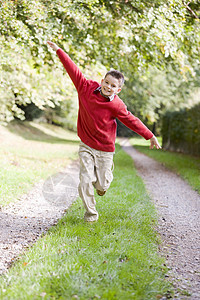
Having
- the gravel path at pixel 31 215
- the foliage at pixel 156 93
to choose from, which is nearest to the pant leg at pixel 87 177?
the gravel path at pixel 31 215

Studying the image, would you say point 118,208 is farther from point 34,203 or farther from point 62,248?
point 62,248

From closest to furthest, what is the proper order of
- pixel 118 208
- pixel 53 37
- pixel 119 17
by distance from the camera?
pixel 118 208, pixel 53 37, pixel 119 17

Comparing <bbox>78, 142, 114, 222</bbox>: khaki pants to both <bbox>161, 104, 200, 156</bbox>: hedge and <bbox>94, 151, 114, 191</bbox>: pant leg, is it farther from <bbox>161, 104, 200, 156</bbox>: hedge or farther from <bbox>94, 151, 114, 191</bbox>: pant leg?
<bbox>161, 104, 200, 156</bbox>: hedge

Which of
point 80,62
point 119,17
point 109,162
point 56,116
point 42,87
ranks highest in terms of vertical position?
point 119,17

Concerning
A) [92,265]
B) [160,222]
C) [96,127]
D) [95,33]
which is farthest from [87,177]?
[95,33]

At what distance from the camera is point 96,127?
4.27 metres

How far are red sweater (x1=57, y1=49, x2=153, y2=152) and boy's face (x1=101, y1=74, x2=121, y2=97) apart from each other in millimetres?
118

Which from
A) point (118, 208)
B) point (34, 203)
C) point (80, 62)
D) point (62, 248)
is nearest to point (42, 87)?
point (80, 62)

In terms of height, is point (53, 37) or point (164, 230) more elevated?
point (53, 37)

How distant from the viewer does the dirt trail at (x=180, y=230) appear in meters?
3.29

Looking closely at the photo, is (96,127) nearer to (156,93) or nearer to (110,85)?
(110,85)

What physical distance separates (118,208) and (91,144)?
178 cm

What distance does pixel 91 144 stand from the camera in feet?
14.3

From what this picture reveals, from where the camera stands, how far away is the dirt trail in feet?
10.8
